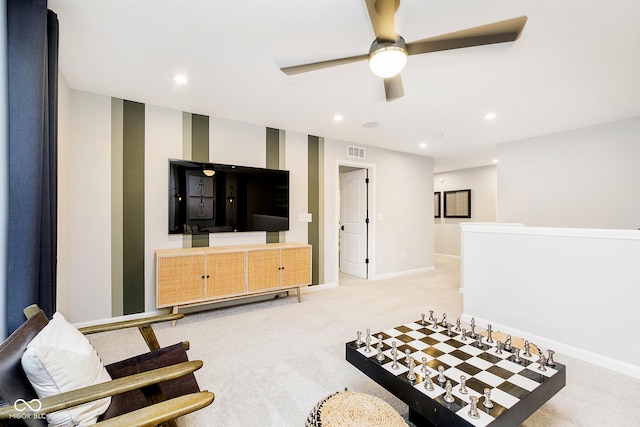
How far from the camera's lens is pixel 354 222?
550 cm

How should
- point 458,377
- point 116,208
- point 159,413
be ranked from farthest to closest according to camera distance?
point 116,208
point 458,377
point 159,413

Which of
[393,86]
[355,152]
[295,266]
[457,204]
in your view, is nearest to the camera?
[393,86]

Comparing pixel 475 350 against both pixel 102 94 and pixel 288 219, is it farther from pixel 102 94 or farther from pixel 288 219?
pixel 102 94

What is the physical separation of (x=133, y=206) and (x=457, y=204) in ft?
24.4

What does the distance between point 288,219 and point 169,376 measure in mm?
3118

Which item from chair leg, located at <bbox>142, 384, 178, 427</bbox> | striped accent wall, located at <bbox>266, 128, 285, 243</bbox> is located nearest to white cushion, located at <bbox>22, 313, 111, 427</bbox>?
chair leg, located at <bbox>142, 384, 178, 427</bbox>

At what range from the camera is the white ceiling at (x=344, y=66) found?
70.5 inches

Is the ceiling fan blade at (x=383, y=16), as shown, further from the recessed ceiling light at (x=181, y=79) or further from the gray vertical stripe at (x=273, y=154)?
the gray vertical stripe at (x=273, y=154)

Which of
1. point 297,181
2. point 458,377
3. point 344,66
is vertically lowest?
point 458,377

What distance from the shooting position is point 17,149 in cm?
140

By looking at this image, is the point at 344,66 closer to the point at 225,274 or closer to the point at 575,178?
the point at 225,274

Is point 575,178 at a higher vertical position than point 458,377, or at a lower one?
higher

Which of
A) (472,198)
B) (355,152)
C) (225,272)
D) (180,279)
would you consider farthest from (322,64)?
(472,198)

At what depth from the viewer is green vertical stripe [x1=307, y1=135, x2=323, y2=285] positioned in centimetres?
445
